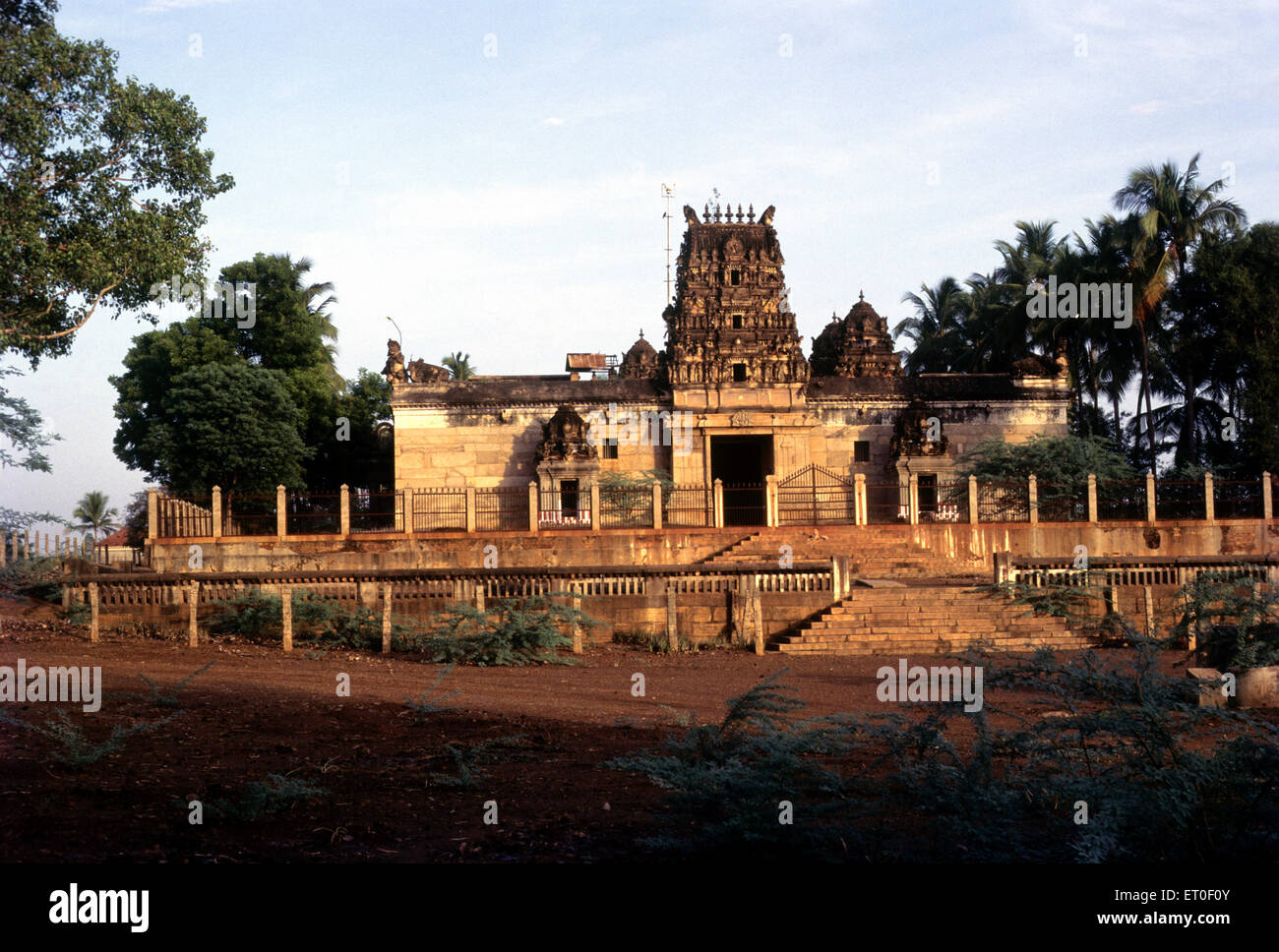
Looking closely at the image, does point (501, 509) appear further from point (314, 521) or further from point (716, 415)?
point (716, 415)

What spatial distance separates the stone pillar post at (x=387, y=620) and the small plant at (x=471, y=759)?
8.96 m

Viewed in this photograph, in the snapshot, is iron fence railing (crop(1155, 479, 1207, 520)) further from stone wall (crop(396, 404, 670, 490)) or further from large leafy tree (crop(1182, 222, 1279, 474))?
stone wall (crop(396, 404, 670, 490))

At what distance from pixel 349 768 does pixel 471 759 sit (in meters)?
0.94

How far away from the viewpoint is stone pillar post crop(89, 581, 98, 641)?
1866 cm

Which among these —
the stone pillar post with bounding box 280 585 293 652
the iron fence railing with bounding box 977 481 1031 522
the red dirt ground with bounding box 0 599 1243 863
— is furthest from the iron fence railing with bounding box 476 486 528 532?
the red dirt ground with bounding box 0 599 1243 863

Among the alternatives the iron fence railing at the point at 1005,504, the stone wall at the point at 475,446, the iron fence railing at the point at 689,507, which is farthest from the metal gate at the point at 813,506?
the stone wall at the point at 475,446

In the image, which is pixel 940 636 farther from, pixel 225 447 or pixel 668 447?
pixel 225 447

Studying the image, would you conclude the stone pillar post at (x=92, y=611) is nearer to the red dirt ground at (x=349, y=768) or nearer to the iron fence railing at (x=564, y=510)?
the red dirt ground at (x=349, y=768)

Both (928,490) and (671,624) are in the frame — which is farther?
(928,490)

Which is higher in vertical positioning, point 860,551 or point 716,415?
point 716,415

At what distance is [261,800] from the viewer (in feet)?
22.2

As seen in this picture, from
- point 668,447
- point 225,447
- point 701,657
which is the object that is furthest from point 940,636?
point 225,447

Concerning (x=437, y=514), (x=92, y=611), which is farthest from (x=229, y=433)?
(x=92, y=611)

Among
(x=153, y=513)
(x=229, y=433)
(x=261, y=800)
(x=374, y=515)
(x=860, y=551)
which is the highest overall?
(x=229, y=433)
